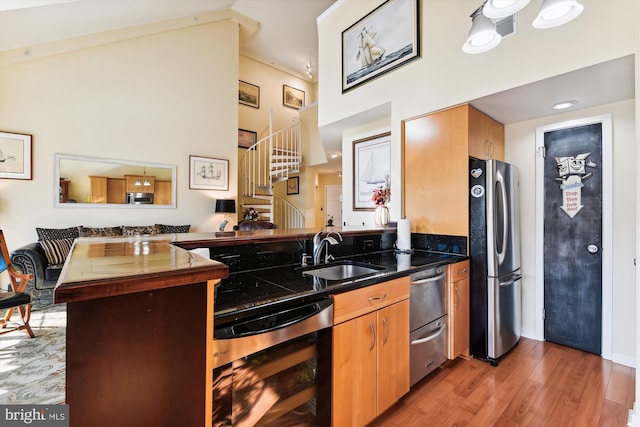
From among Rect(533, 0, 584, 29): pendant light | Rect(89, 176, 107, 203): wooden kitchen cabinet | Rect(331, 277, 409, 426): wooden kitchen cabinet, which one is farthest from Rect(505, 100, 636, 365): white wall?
Rect(89, 176, 107, 203): wooden kitchen cabinet

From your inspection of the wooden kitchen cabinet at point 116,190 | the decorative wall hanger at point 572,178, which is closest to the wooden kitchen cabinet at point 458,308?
the decorative wall hanger at point 572,178

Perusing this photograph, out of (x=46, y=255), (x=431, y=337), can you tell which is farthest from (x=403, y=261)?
(x=46, y=255)

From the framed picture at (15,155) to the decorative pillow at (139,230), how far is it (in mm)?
1347

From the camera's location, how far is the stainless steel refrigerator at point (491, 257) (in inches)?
91.6

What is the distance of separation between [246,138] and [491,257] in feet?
19.8

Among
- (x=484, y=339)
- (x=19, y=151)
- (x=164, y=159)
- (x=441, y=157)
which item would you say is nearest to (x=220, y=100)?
(x=164, y=159)

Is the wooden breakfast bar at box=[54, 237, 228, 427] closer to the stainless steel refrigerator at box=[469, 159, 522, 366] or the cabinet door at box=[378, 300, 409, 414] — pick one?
the cabinet door at box=[378, 300, 409, 414]

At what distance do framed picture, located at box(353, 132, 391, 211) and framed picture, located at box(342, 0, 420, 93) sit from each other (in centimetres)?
77

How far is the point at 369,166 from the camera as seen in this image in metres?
3.86

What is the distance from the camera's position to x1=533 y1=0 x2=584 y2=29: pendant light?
139cm

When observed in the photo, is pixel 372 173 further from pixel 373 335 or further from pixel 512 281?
pixel 373 335

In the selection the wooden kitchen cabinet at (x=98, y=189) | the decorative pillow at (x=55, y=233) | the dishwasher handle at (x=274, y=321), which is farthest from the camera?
the wooden kitchen cabinet at (x=98, y=189)

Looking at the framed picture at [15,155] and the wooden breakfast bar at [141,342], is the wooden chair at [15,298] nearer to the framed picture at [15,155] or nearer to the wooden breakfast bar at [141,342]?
the framed picture at [15,155]

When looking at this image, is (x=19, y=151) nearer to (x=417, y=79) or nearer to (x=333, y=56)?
(x=333, y=56)
